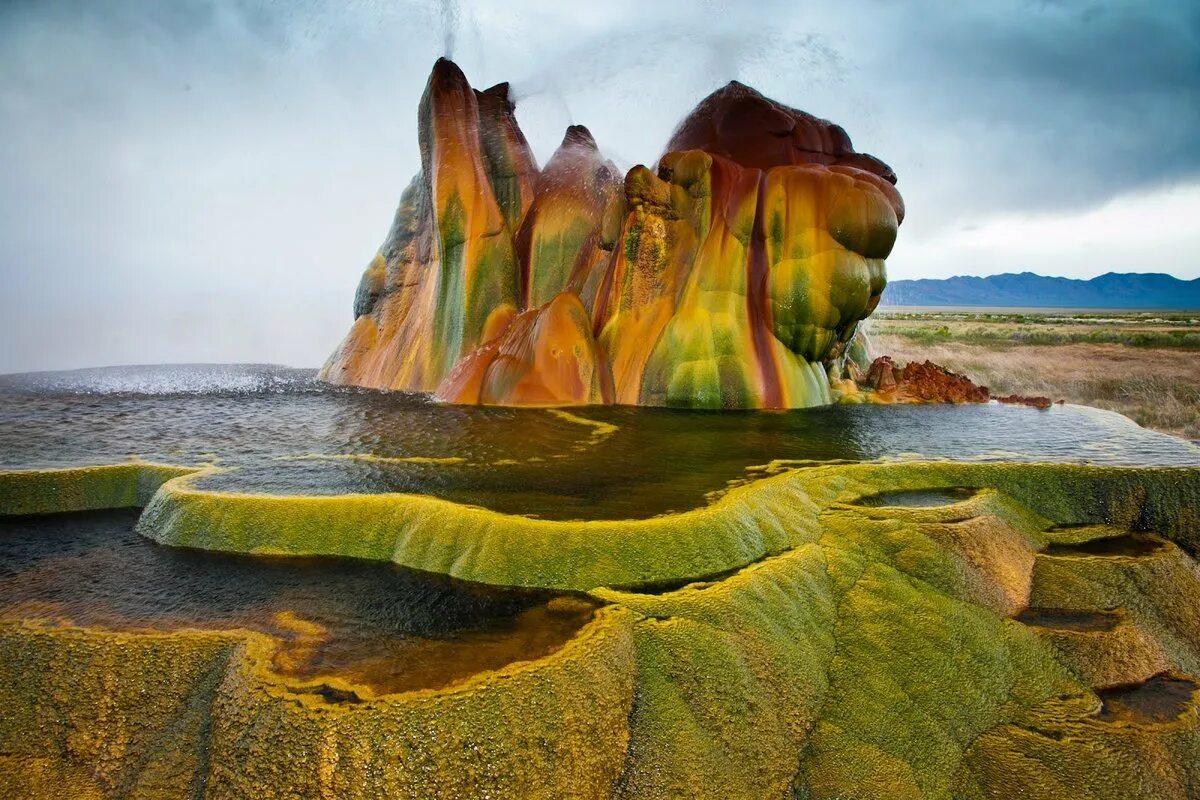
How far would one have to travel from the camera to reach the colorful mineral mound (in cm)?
1825

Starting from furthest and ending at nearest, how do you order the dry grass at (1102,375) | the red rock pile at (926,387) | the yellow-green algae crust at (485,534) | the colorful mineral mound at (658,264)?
the dry grass at (1102,375)
the red rock pile at (926,387)
the colorful mineral mound at (658,264)
the yellow-green algae crust at (485,534)

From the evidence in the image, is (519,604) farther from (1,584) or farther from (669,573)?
(1,584)

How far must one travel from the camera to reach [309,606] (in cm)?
693

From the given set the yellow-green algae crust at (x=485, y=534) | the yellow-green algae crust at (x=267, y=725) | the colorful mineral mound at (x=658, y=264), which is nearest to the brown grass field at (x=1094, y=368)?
the colorful mineral mound at (x=658, y=264)

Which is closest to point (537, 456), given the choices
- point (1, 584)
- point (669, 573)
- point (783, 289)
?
point (669, 573)

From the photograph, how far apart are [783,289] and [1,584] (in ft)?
54.4

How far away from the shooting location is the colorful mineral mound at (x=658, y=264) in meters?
18.2

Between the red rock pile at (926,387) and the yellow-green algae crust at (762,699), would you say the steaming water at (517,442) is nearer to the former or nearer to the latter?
the red rock pile at (926,387)

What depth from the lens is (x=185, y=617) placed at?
21.5ft

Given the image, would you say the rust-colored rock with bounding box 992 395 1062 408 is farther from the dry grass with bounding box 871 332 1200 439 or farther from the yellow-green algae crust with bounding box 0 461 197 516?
the yellow-green algae crust with bounding box 0 461 197 516

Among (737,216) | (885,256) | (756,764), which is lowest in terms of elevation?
(756,764)

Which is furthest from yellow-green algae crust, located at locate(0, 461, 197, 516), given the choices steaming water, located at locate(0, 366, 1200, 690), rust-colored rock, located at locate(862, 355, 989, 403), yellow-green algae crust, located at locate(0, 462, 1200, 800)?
rust-colored rock, located at locate(862, 355, 989, 403)

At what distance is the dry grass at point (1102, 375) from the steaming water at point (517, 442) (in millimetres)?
6208

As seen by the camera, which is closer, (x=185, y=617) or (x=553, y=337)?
(x=185, y=617)
